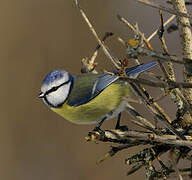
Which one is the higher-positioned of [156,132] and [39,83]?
[39,83]

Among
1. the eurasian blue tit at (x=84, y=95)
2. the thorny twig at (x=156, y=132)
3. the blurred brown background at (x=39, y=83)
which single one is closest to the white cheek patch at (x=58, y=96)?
the eurasian blue tit at (x=84, y=95)

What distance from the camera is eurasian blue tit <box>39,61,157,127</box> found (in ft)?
4.95

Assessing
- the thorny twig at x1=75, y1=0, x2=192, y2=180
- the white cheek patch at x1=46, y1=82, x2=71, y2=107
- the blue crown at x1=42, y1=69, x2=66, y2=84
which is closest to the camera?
the thorny twig at x1=75, y1=0, x2=192, y2=180

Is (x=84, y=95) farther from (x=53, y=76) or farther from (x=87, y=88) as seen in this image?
(x=53, y=76)

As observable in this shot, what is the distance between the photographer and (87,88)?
5.21 ft

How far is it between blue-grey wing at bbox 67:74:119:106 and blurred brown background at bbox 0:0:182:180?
42.2 inches

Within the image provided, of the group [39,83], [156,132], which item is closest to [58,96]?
[156,132]

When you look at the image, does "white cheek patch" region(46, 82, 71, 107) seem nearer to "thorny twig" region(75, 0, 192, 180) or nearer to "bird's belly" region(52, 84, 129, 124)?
"bird's belly" region(52, 84, 129, 124)

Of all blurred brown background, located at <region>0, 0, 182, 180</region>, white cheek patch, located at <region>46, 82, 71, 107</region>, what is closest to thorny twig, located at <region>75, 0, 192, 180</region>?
white cheek patch, located at <region>46, 82, 71, 107</region>

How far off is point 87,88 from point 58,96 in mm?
126

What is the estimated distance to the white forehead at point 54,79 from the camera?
1.51 metres

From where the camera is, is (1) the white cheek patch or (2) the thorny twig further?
(1) the white cheek patch

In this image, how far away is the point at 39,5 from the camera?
313cm

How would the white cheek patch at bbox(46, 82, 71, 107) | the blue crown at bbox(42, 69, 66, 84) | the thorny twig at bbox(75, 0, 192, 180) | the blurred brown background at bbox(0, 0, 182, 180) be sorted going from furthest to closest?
1. the blurred brown background at bbox(0, 0, 182, 180)
2. the white cheek patch at bbox(46, 82, 71, 107)
3. the blue crown at bbox(42, 69, 66, 84)
4. the thorny twig at bbox(75, 0, 192, 180)
